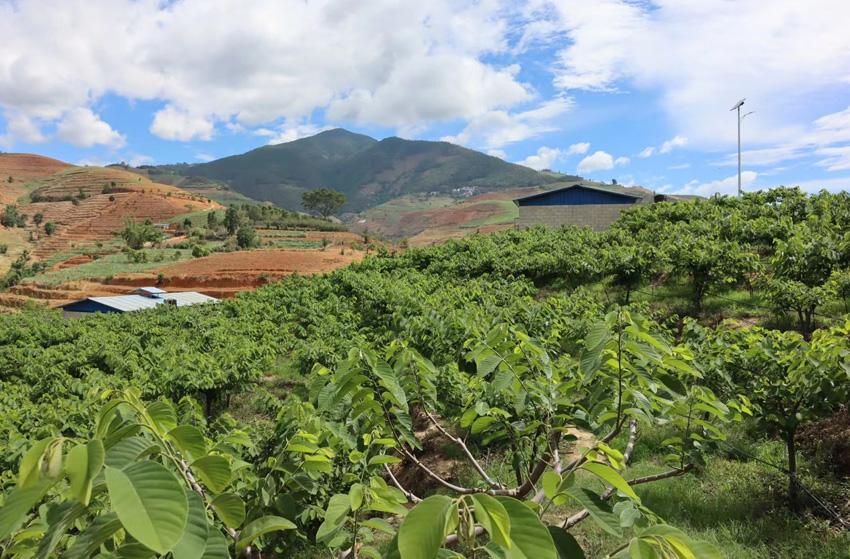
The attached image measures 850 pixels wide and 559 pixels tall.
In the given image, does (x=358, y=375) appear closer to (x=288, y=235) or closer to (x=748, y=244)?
(x=748, y=244)

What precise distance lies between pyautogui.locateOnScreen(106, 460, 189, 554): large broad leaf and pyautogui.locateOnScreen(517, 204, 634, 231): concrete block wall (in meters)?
24.6

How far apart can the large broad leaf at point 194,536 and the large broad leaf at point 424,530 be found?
0.38 metres

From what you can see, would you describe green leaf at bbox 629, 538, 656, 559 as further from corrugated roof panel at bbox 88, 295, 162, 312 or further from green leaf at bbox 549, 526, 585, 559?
corrugated roof panel at bbox 88, 295, 162, 312

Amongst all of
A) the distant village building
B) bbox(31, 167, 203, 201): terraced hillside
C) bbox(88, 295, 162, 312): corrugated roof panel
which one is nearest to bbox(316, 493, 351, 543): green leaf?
the distant village building

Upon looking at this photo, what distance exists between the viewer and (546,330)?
25.7 feet

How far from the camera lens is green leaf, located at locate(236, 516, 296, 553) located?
4.62 feet

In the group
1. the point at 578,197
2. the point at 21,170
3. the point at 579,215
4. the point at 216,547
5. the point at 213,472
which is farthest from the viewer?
the point at 21,170

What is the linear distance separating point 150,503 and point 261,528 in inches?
26.8

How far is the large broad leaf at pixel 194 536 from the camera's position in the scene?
36.9 inches

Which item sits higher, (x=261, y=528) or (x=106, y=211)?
(x=106, y=211)

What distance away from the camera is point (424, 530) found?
3.09ft

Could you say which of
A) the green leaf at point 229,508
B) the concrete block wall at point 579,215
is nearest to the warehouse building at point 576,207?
the concrete block wall at point 579,215

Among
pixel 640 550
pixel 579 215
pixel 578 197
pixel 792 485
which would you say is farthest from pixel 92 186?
pixel 640 550

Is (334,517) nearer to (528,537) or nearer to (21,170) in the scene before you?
(528,537)
